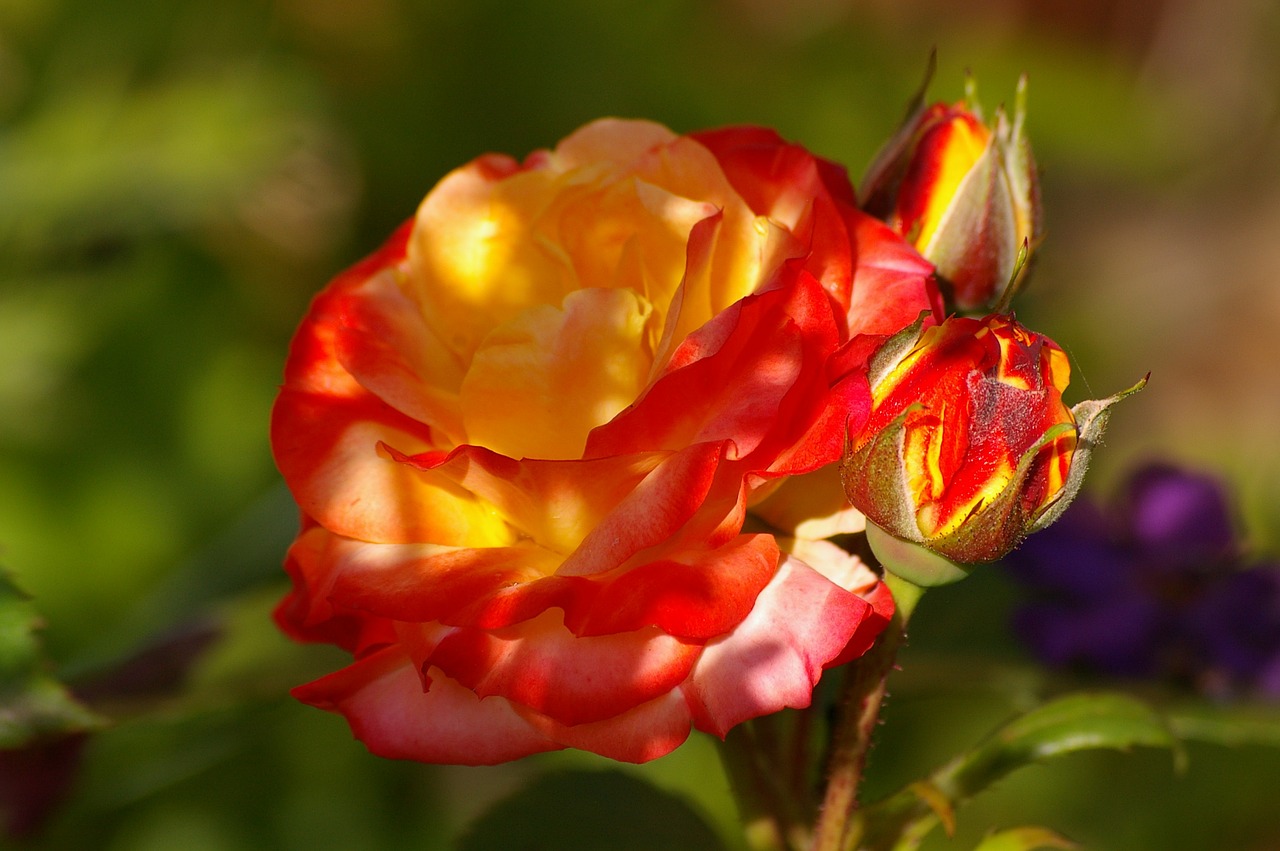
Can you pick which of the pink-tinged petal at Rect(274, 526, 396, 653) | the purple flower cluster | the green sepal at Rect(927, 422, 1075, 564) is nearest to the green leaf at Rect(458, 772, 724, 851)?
the pink-tinged petal at Rect(274, 526, 396, 653)

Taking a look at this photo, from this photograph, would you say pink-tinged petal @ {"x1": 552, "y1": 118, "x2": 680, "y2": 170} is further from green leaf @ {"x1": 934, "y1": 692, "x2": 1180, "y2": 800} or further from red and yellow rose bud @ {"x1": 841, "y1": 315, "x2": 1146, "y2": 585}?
green leaf @ {"x1": 934, "y1": 692, "x2": 1180, "y2": 800}

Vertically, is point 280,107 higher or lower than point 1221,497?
higher

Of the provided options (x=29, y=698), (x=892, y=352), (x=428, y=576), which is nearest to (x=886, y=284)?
(x=892, y=352)

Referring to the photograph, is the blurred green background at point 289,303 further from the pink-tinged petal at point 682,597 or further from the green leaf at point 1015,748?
the pink-tinged petal at point 682,597

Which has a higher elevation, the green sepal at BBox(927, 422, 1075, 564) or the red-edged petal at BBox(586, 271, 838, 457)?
the red-edged petal at BBox(586, 271, 838, 457)

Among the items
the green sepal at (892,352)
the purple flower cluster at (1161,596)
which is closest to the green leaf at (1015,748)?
the green sepal at (892,352)

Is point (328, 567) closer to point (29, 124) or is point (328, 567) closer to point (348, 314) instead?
point (348, 314)

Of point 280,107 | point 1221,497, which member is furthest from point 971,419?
point 280,107
